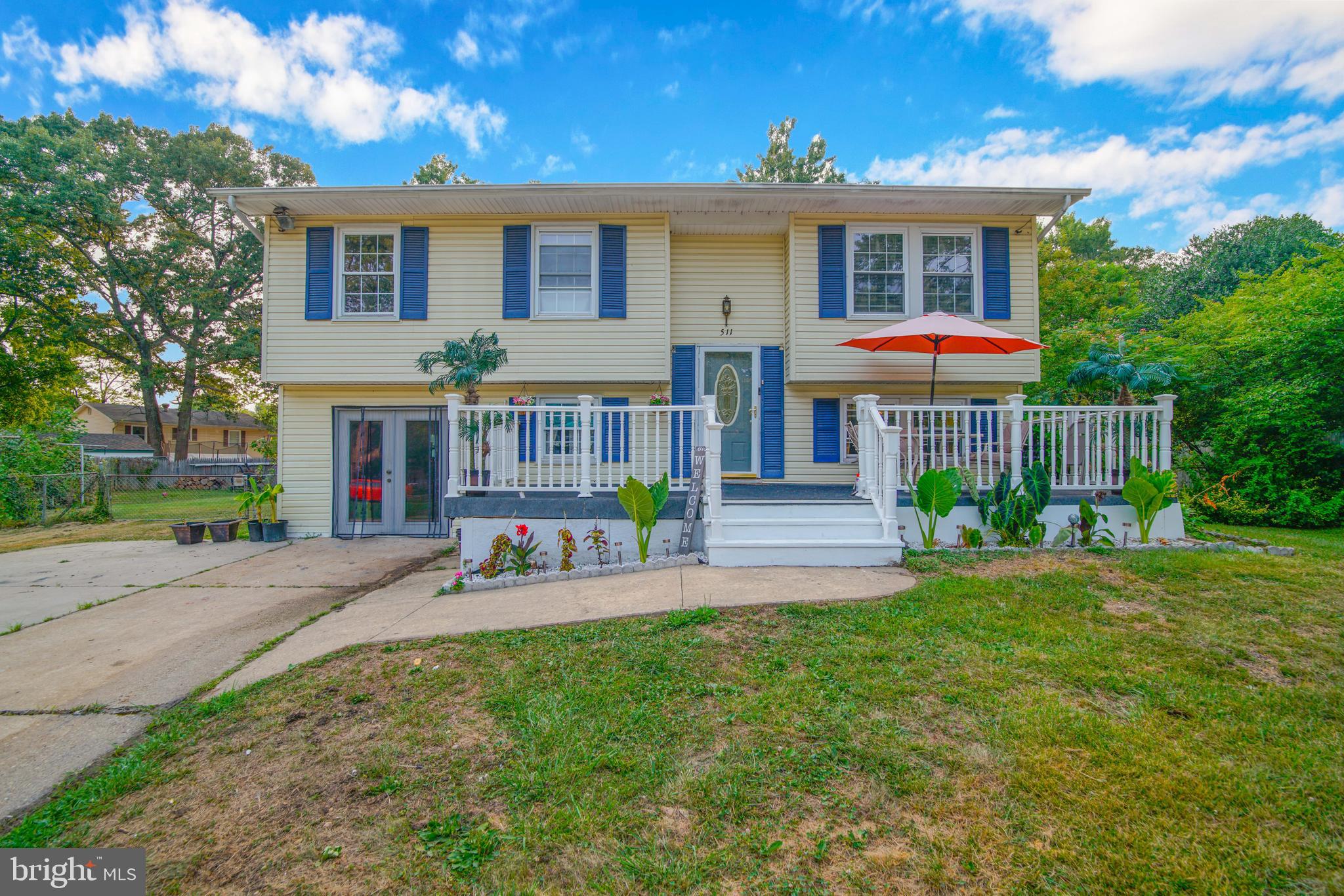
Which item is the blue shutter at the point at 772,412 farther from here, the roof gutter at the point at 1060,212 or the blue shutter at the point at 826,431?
the roof gutter at the point at 1060,212

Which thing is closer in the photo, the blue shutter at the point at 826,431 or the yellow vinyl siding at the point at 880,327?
the yellow vinyl siding at the point at 880,327

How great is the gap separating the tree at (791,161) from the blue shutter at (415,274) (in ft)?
53.7

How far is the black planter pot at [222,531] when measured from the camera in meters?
8.71

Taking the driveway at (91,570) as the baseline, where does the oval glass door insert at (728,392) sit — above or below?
above

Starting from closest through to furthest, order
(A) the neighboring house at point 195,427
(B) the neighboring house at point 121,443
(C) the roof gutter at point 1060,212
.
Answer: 1. (C) the roof gutter at point 1060,212
2. (B) the neighboring house at point 121,443
3. (A) the neighboring house at point 195,427

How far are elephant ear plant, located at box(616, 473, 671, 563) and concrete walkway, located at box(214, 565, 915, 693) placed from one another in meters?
0.48

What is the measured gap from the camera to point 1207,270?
61.7 feet

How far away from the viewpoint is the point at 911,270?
851 centimetres

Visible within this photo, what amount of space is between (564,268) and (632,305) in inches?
49.9

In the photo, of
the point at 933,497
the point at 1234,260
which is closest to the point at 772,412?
the point at 933,497

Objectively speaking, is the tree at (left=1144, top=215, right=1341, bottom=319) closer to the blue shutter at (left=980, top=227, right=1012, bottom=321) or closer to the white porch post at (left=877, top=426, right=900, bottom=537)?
the blue shutter at (left=980, top=227, right=1012, bottom=321)

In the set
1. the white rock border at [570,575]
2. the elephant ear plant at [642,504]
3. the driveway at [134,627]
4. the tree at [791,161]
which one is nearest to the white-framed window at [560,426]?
the elephant ear plant at [642,504]

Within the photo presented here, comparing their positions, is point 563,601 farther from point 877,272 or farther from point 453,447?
point 877,272

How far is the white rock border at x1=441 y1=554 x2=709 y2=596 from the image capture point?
17.9 feet
